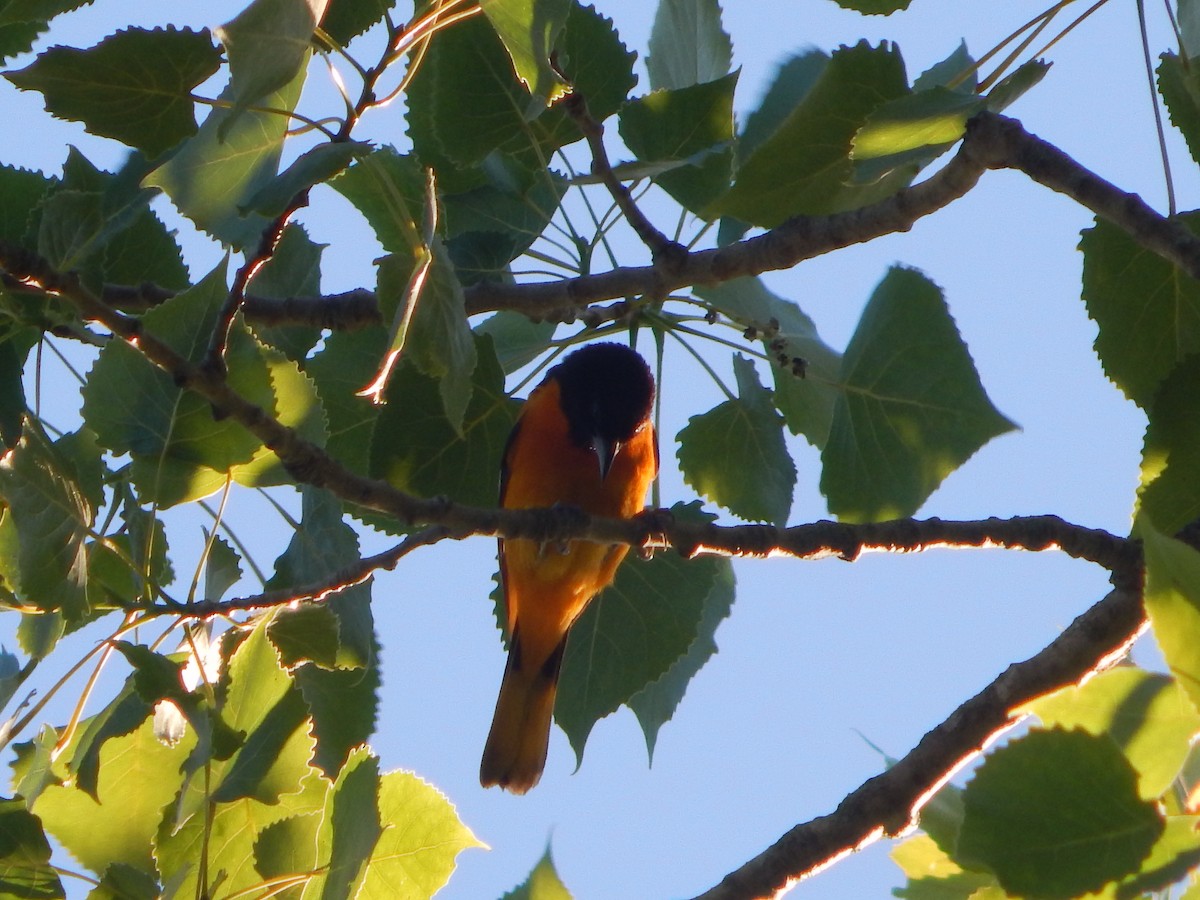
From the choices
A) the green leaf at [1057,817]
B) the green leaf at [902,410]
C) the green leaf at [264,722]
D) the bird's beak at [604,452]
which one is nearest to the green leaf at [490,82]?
the green leaf at [902,410]

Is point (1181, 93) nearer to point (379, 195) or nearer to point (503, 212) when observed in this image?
point (503, 212)

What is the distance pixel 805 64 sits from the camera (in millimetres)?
2457

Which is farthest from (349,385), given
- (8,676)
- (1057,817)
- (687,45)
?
(1057,817)

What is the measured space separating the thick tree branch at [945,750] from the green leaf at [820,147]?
81cm

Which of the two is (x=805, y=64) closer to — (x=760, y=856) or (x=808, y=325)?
(x=808, y=325)

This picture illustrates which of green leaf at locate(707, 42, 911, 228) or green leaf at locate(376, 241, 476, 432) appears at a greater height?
green leaf at locate(707, 42, 911, 228)

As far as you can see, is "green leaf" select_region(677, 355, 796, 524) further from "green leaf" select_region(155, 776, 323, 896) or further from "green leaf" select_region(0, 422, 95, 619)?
"green leaf" select_region(0, 422, 95, 619)

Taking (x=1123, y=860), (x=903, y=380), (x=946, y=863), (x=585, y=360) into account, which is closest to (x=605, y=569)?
(x=585, y=360)

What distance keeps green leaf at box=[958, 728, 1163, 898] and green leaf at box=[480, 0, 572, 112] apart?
791mm

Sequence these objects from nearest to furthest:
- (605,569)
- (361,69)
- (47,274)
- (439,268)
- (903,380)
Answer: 1. (439,268)
2. (361,69)
3. (47,274)
4. (903,380)
5. (605,569)

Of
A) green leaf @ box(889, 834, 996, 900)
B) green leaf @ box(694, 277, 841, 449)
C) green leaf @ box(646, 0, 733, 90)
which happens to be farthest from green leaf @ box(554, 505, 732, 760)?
green leaf @ box(646, 0, 733, 90)

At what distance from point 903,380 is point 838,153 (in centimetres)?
56

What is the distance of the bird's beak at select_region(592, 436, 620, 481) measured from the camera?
3.64 m

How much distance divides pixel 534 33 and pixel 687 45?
1.48 metres
